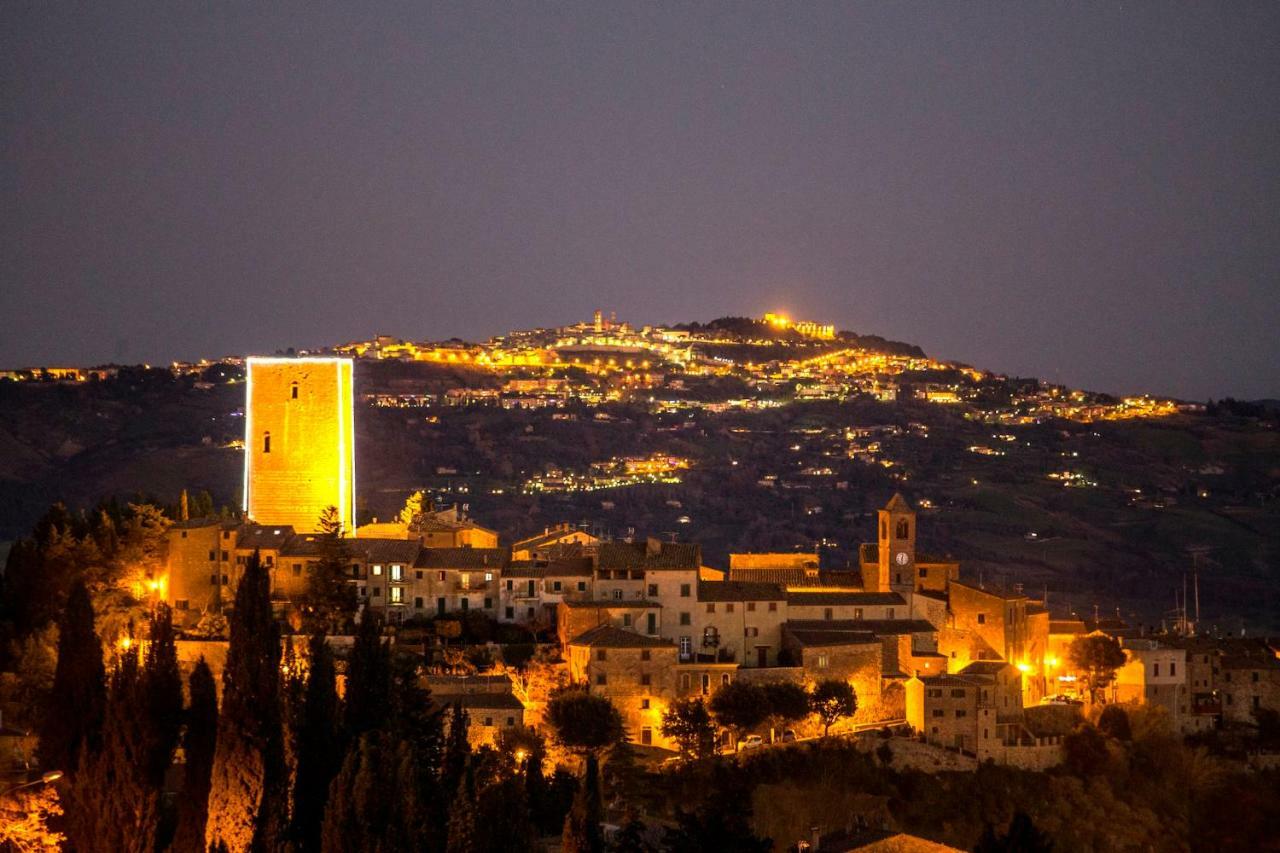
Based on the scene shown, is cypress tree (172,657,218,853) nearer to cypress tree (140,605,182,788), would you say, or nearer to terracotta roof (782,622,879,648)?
cypress tree (140,605,182,788)

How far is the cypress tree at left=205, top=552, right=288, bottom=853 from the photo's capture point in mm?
23984

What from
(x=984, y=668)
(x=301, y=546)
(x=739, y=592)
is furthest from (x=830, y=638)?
(x=301, y=546)

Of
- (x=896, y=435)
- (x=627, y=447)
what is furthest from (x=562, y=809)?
(x=896, y=435)

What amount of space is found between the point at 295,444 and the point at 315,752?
1633 centimetres

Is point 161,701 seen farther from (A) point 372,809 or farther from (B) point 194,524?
(B) point 194,524

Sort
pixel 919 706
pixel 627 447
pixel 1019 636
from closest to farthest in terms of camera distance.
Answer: pixel 919 706, pixel 1019 636, pixel 627 447

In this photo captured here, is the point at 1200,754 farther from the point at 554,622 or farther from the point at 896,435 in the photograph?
the point at 896,435

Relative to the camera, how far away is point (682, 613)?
3581 centimetres

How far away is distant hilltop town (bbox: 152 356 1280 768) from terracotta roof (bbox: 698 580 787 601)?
50 mm

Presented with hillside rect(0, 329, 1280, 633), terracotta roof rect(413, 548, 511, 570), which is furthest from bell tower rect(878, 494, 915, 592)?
hillside rect(0, 329, 1280, 633)

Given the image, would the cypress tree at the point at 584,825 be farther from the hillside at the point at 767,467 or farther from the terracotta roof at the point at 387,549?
the hillside at the point at 767,467

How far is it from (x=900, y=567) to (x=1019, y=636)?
2801 mm

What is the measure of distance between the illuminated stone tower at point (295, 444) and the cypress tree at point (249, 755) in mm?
14813

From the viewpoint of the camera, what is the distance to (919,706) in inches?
1359
